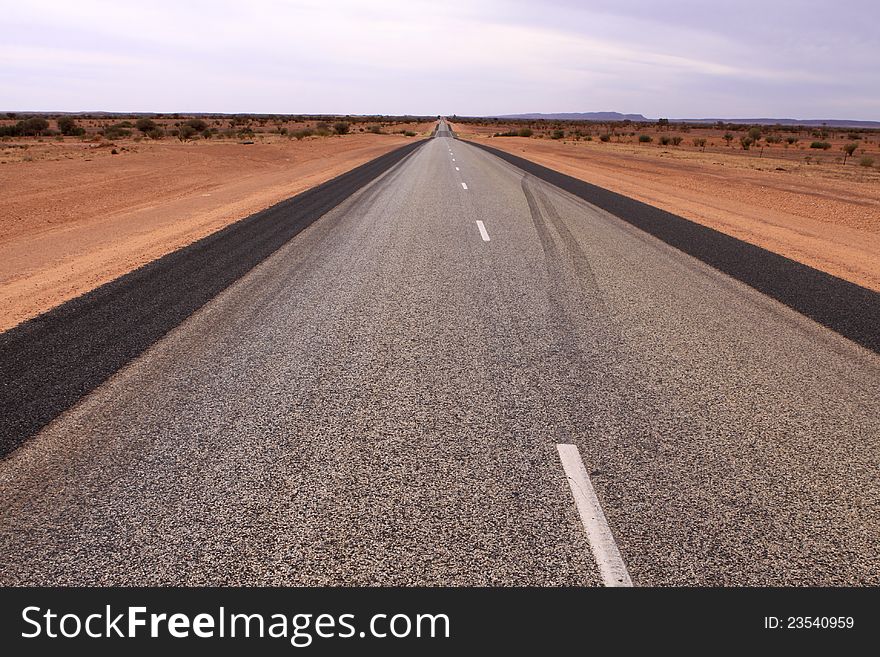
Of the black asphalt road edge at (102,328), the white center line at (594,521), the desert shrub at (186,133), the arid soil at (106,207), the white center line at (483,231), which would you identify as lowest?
the arid soil at (106,207)

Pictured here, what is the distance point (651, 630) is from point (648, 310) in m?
4.76

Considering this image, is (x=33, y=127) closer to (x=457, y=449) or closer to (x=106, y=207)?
(x=106, y=207)

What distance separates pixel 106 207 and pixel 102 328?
12604 mm

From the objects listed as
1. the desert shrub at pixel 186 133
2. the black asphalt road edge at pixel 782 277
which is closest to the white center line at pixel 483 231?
the black asphalt road edge at pixel 782 277

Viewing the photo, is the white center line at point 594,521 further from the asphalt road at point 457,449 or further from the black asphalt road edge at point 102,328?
the black asphalt road edge at point 102,328

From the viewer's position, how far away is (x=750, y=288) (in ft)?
25.9

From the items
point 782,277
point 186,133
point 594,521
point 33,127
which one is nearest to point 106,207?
point 782,277

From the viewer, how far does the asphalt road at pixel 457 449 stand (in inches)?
110

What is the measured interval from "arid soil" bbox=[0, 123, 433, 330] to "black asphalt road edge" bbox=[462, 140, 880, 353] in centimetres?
854

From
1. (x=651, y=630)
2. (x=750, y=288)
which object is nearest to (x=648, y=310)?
(x=750, y=288)

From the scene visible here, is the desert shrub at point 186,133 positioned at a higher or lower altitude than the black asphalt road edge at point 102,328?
higher

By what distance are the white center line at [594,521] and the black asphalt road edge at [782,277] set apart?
3.96m

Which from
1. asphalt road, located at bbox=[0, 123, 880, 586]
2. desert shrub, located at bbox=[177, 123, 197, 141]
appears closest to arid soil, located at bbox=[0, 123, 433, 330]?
asphalt road, located at bbox=[0, 123, 880, 586]

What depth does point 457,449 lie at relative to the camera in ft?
12.2
